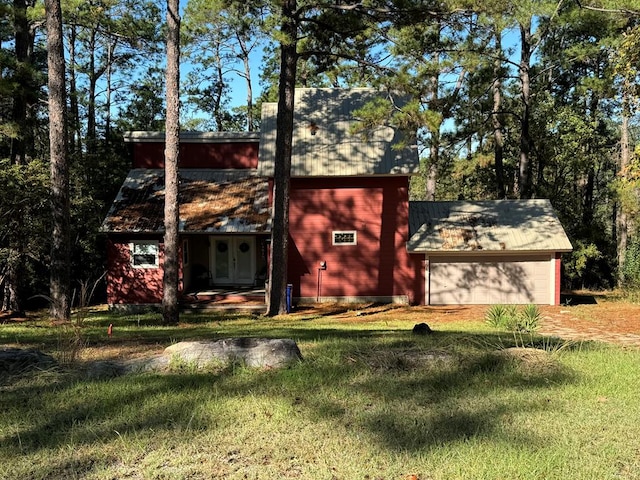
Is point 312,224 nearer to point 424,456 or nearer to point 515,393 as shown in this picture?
point 515,393

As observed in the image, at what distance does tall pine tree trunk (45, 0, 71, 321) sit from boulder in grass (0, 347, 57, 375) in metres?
7.22

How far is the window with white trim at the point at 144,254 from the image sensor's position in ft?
62.1

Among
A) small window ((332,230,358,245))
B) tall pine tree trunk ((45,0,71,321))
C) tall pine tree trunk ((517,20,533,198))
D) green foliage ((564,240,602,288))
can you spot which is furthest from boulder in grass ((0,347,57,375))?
green foliage ((564,240,602,288))

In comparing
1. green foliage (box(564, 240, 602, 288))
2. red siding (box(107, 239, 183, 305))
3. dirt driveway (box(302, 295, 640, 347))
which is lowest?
dirt driveway (box(302, 295, 640, 347))

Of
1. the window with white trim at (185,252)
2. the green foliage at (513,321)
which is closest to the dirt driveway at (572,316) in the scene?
the green foliage at (513,321)

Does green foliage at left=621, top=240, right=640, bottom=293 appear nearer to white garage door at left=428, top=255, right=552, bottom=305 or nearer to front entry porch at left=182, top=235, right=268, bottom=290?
white garage door at left=428, top=255, right=552, bottom=305

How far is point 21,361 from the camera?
19.0ft

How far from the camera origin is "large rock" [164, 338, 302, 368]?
5.86 metres

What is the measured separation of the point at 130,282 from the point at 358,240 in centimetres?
885

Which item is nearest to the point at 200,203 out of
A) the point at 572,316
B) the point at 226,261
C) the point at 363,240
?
the point at 226,261

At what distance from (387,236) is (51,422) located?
50.0 feet

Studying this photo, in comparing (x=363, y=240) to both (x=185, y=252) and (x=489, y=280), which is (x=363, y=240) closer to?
(x=489, y=280)

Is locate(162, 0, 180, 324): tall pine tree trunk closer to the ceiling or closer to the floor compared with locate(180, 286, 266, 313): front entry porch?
closer to the ceiling

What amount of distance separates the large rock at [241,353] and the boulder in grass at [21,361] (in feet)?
4.49
